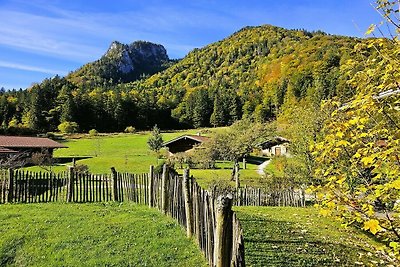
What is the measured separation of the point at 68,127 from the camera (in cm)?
8300

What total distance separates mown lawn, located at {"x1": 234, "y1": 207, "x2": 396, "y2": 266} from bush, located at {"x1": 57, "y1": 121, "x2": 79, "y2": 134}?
77.5 metres

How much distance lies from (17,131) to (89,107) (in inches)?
752

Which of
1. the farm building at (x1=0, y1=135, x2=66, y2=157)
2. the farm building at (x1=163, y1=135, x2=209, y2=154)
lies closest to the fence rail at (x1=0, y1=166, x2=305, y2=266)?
the farm building at (x1=0, y1=135, x2=66, y2=157)

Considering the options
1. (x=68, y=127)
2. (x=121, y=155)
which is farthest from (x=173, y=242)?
(x=68, y=127)

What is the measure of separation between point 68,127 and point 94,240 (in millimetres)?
78490

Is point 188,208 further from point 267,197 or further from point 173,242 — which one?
point 267,197

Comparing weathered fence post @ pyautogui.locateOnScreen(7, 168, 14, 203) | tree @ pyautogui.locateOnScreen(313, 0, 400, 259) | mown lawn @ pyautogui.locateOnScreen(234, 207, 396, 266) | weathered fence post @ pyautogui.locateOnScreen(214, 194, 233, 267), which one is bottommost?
mown lawn @ pyautogui.locateOnScreen(234, 207, 396, 266)

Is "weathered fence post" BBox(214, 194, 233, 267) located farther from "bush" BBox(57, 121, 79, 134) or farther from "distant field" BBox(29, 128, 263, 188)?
"bush" BBox(57, 121, 79, 134)

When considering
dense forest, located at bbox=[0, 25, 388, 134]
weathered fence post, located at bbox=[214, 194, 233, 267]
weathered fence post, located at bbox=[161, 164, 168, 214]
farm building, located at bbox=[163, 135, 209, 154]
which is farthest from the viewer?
dense forest, located at bbox=[0, 25, 388, 134]

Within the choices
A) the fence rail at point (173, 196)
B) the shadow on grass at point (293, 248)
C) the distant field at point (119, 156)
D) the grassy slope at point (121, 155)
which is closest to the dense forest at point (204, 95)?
the distant field at point (119, 156)

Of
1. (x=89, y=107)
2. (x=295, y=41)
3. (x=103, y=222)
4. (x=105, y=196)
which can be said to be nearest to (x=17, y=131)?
(x=89, y=107)

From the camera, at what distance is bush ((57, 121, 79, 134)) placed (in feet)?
272

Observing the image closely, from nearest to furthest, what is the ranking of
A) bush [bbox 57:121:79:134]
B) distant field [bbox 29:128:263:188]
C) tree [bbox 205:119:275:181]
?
tree [bbox 205:119:275:181] → distant field [bbox 29:128:263:188] → bush [bbox 57:121:79:134]

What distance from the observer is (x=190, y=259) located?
7.86 metres
